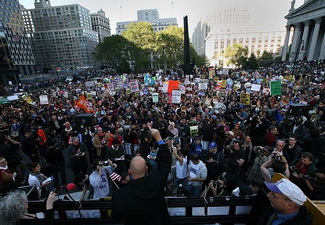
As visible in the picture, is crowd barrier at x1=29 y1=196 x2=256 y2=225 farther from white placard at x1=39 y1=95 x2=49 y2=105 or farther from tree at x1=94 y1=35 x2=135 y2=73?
tree at x1=94 y1=35 x2=135 y2=73

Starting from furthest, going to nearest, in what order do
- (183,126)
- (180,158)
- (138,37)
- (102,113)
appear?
(138,37) → (102,113) → (183,126) → (180,158)

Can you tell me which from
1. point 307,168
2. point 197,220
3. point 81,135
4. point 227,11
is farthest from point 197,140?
point 227,11

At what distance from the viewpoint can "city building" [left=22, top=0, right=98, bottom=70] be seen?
12250cm

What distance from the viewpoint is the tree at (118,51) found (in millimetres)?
49037

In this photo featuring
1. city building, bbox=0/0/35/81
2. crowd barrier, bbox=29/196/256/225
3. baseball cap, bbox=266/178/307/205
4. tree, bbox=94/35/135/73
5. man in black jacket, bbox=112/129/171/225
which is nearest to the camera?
baseball cap, bbox=266/178/307/205

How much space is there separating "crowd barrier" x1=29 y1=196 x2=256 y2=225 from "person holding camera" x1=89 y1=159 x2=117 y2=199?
4.27 ft

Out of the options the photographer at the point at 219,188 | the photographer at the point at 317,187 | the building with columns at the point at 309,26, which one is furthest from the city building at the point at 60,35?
the photographer at the point at 317,187

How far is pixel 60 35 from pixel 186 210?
149m

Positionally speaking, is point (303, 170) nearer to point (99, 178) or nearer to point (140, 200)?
point (140, 200)

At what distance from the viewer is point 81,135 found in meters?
7.43

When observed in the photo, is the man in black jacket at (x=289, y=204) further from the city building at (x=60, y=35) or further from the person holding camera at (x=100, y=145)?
the city building at (x=60, y=35)

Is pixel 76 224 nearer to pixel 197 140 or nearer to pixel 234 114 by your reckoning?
pixel 197 140

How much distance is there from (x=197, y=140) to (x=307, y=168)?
9.92 feet

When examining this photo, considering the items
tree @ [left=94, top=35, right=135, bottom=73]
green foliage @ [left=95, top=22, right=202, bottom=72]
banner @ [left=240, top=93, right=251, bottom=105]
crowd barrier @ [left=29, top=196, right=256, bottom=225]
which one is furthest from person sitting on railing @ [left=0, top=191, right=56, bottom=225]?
tree @ [left=94, top=35, right=135, bottom=73]
